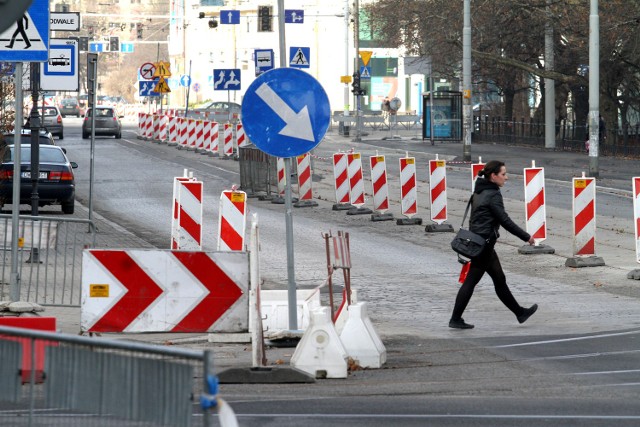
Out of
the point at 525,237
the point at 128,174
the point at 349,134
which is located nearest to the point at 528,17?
the point at 128,174

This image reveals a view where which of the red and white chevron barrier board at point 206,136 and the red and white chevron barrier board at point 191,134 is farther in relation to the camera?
the red and white chevron barrier board at point 191,134

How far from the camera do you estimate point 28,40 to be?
1272cm

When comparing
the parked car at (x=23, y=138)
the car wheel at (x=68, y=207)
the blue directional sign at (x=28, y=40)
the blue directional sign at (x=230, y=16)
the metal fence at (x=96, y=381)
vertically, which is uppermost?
the blue directional sign at (x=230, y=16)

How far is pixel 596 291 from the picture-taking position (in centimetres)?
1623

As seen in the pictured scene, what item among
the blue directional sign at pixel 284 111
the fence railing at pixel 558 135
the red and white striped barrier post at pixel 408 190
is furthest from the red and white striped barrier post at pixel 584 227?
the fence railing at pixel 558 135

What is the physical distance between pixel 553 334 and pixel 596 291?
11.3 ft

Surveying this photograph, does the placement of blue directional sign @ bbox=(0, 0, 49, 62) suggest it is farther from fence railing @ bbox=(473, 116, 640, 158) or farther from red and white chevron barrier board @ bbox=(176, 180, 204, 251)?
fence railing @ bbox=(473, 116, 640, 158)

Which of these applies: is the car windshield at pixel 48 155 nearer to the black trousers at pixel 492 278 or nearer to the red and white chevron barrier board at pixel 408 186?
the red and white chevron barrier board at pixel 408 186

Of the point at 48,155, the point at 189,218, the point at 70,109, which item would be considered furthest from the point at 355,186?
the point at 70,109

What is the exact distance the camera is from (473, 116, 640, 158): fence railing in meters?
48.4

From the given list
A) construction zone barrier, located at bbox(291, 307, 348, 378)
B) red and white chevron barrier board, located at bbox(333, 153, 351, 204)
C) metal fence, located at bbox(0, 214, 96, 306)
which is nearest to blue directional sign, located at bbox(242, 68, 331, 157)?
construction zone barrier, located at bbox(291, 307, 348, 378)

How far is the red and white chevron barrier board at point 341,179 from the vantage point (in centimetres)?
2767

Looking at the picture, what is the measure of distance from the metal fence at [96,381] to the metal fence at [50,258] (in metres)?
8.95

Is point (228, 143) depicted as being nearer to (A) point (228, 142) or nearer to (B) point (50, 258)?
(A) point (228, 142)
